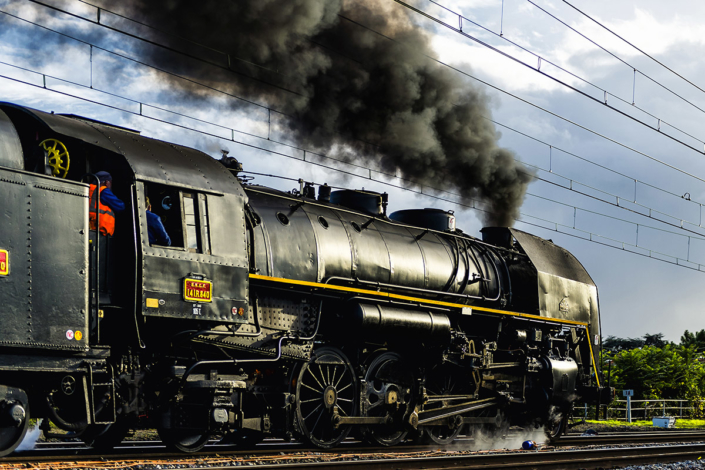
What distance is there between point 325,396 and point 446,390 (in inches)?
135

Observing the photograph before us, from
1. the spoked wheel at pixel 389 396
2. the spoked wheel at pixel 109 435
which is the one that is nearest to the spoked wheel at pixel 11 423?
the spoked wheel at pixel 109 435

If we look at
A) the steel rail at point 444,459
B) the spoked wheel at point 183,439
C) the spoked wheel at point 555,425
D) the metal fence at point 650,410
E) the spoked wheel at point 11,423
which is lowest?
the metal fence at point 650,410

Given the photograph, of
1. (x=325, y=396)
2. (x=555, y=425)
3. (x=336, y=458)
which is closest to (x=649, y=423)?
(x=555, y=425)

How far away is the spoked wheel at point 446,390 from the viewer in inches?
485

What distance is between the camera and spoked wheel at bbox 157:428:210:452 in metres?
8.46

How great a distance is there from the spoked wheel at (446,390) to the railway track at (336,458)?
266 millimetres

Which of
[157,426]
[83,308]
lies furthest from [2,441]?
[157,426]

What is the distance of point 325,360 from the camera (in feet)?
32.8

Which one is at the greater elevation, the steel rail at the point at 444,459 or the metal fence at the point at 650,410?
the steel rail at the point at 444,459

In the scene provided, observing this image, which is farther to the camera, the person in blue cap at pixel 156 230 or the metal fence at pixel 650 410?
the metal fence at pixel 650 410

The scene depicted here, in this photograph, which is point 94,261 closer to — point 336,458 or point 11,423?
point 11,423

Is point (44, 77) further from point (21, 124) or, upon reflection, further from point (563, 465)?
point (563, 465)

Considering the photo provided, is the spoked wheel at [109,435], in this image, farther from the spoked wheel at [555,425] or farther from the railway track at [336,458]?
the spoked wheel at [555,425]

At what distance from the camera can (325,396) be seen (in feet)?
32.4
